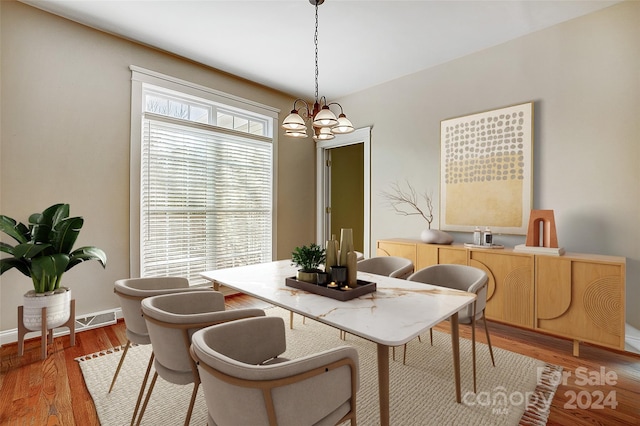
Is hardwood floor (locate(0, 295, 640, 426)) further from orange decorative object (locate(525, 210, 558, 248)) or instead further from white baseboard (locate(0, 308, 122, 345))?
orange decorative object (locate(525, 210, 558, 248))

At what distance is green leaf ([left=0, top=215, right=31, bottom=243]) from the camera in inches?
92.5

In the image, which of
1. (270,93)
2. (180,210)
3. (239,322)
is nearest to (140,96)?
(180,210)

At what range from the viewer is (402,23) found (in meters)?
2.95

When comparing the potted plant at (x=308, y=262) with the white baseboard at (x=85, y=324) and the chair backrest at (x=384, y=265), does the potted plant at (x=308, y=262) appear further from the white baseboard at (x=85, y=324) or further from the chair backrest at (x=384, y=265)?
the white baseboard at (x=85, y=324)

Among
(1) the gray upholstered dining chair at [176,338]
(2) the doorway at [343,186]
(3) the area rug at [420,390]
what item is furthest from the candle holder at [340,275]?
(2) the doorway at [343,186]

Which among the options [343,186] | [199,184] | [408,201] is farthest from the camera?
[343,186]

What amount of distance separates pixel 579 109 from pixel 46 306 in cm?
479

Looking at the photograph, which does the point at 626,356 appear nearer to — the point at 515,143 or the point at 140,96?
the point at 515,143

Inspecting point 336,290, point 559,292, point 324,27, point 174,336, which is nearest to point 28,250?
point 174,336

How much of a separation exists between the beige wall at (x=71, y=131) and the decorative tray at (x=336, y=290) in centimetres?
231

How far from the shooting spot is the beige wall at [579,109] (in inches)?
102

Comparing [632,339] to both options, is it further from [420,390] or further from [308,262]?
[308,262]

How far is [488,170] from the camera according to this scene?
3.35 m

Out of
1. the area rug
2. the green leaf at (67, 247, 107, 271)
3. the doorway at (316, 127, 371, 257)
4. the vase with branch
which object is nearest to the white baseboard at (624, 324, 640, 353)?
the area rug
